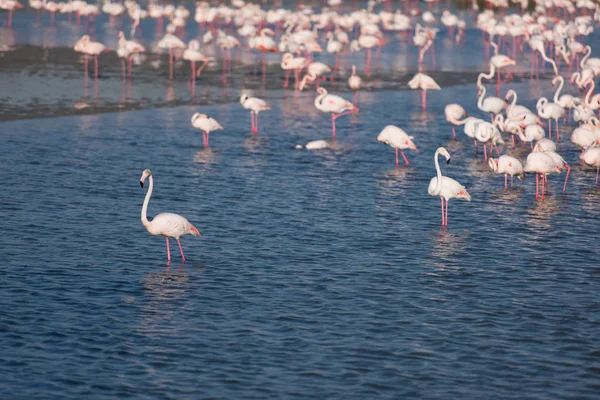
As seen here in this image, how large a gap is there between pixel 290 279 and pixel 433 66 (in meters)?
22.8

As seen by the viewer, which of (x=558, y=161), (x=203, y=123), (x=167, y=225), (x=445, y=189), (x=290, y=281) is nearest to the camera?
(x=290, y=281)

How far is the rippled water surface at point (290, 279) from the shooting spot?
30.8 feet

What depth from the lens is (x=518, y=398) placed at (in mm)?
8930

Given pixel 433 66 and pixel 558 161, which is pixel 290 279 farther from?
pixel 433 66

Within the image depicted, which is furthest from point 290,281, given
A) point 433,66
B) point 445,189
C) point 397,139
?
point 433,66

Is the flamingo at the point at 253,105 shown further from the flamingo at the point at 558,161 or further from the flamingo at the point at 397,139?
the flamingo at the point at 558,161

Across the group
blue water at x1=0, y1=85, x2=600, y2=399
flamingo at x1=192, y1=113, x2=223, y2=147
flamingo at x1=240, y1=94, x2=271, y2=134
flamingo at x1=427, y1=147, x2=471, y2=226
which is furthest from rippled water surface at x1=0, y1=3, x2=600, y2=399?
flamingo at x1=240, y1=94, x2=271, y2=134

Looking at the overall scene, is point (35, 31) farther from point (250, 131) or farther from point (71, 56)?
point (250, 131)

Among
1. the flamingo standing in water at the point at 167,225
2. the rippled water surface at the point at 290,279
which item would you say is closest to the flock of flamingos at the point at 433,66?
the flamingo standing in water at the point at 167,225

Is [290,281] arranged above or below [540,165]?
below

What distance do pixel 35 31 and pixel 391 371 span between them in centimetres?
3417

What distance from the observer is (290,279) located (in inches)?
474

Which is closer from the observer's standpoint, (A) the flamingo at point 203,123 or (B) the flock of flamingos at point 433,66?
(B) the flock of flamingos at point 433,66

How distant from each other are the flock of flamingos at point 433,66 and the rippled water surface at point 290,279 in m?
0.53
